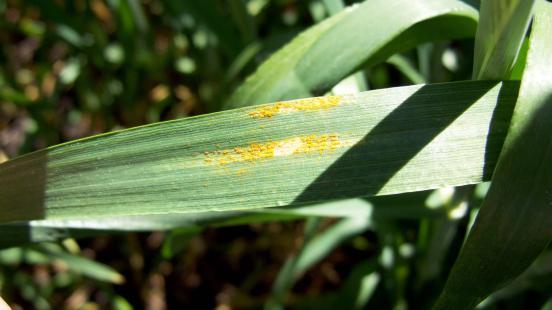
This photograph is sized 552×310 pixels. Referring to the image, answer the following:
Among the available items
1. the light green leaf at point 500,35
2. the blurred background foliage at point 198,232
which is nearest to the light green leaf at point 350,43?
the light green leaf at point 500,35

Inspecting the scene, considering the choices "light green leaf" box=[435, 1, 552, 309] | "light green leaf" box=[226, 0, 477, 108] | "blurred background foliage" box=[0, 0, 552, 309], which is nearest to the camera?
"light green leaf" box=[435, 1, 552, 309]

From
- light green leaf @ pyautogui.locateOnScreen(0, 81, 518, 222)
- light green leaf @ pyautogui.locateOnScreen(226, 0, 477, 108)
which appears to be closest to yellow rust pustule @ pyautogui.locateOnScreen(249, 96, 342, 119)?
light green leaf @ pyautogui.locateOnScreen(0, 81, 518, 222)

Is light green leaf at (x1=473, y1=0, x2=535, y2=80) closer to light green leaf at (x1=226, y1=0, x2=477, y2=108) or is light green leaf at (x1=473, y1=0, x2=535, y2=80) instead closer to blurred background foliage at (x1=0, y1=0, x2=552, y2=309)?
light green leaf at (x1=226, y1=0, x2=477, y2=108)

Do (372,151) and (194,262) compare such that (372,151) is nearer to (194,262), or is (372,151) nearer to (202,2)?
(202,2)

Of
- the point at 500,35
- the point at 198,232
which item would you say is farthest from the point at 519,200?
the point at 198,232

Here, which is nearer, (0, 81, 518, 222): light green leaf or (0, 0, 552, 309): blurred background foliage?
(0, 81, 518, 222): light green leaf

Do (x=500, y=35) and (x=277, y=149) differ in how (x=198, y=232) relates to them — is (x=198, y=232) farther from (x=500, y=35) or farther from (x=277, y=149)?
(x=500, y=35)

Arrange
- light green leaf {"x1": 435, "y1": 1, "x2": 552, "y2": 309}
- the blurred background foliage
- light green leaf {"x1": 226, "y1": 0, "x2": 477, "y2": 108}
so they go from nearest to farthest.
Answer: light green leaf {"x1": 435, "y1": 1, "x2": 552, "y2": 309} → light green leaf {"x1": 226, "y1": 0, "x2": 477, "y2": 108} → the blurred background foliage
